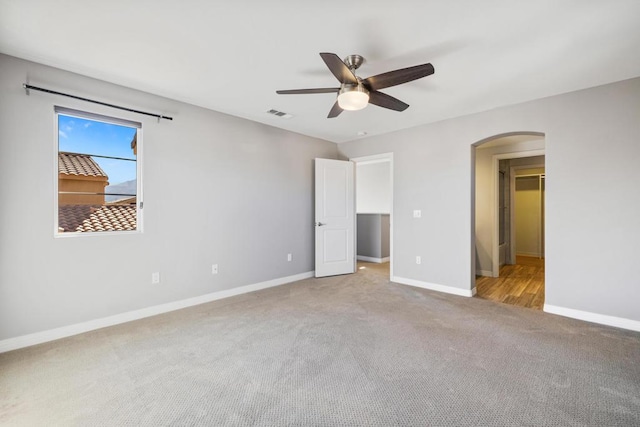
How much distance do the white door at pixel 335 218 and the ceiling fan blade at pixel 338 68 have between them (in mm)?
2689

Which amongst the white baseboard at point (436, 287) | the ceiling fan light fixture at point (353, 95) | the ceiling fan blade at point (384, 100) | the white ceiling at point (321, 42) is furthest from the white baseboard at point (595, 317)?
the ceiling fan light fixture at point (353, 95)

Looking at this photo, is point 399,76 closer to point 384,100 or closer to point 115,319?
point 384,100

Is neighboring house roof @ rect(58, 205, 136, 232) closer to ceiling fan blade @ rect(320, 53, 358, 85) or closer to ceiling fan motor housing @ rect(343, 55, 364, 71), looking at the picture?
ceiling fan blade @ rect(320, 53, 358, 85)

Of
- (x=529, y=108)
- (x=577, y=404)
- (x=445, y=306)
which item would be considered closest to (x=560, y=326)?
(x=445, y=306)

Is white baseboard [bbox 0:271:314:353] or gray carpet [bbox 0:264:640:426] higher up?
white baseboard [bbox 0:271:314:353]

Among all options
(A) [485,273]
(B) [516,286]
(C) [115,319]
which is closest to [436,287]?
(B) [516,286]

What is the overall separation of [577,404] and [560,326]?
58.1 inches

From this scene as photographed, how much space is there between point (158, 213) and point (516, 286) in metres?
5.16

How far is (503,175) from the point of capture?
577cm

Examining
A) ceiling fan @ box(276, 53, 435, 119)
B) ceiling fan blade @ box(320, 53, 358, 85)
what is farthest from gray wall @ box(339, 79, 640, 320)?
ceiling fan blade @ box(320, 53, 358, 85)

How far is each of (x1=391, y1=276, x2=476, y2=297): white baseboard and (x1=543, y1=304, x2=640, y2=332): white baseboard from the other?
0.84m

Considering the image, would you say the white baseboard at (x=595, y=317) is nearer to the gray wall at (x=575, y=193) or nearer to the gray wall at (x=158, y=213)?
the gray wall at (x=575, y=193)

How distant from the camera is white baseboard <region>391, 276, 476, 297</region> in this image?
157 inches

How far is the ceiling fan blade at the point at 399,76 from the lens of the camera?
208cm
